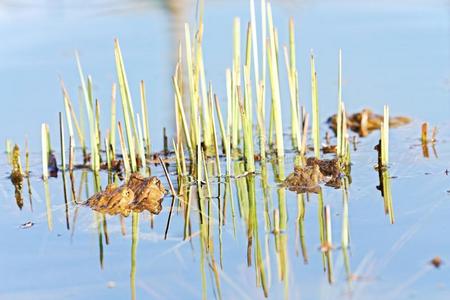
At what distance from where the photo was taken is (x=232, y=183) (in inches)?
127

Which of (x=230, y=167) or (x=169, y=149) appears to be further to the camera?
(x=169, y=149)

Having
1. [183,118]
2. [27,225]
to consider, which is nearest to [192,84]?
[183,118]

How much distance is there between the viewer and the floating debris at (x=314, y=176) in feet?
10.2

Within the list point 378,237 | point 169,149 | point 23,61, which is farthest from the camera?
point 23,61

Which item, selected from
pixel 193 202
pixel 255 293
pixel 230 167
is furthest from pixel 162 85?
pixel 255 293

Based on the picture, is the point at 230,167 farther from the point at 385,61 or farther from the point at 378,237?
the point at 385,61

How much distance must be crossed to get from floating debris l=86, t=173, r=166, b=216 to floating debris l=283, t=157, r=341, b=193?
18.1 inches

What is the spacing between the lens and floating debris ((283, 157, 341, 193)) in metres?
3.11

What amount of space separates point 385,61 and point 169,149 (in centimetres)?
179

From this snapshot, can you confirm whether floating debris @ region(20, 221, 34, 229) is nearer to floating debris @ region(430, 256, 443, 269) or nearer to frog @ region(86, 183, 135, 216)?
frog @ region(86, 183, 135, 216)

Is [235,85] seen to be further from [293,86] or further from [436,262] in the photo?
[436,262]

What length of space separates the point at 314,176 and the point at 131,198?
63 cm

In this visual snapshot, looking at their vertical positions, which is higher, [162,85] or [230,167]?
[162,85]

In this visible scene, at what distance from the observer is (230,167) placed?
3381mm
